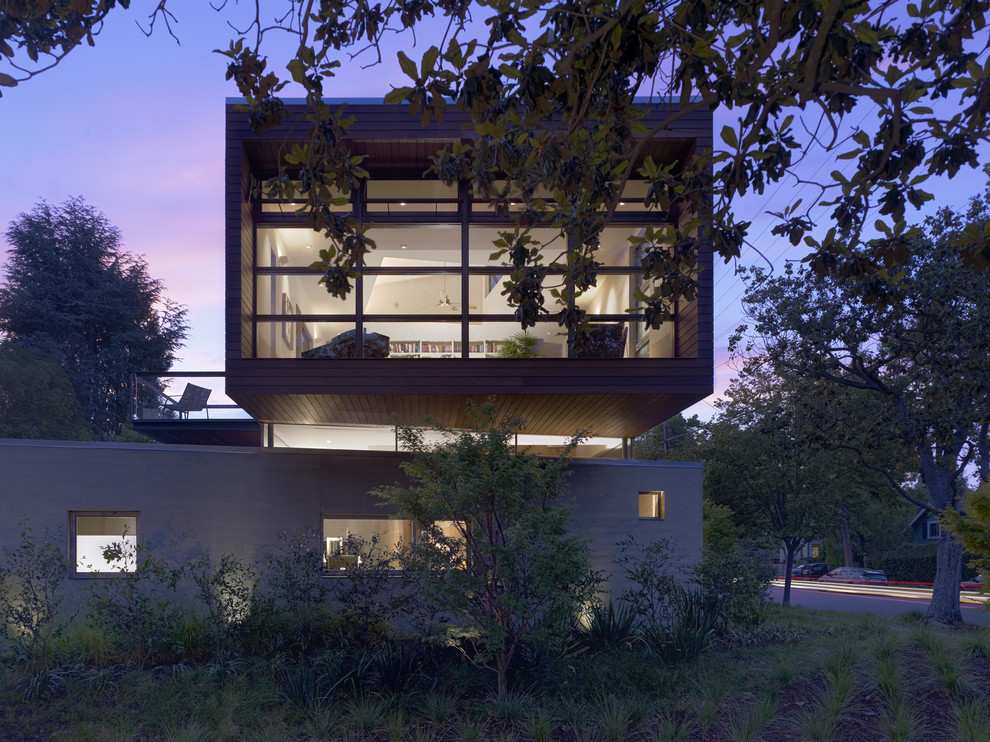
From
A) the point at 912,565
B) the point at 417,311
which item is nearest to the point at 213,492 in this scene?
the point at 417,311

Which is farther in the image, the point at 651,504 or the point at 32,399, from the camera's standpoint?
the point at 32,399

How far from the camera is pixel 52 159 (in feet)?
59.0

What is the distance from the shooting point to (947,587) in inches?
→ 714

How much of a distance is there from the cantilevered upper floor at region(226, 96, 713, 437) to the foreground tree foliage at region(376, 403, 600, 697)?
8.67 ft

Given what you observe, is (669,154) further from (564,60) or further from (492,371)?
(564,60)

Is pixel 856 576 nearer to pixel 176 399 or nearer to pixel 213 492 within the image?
pixel 176 399

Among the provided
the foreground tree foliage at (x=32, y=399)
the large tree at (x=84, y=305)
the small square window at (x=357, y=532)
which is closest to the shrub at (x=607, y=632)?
the small square window at (x=357, y=532)

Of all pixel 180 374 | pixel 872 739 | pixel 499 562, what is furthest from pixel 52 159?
pixel 872 739

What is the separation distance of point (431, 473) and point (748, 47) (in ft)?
19.0

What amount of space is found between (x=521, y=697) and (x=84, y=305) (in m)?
28.3

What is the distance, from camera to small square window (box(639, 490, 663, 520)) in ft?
44.4

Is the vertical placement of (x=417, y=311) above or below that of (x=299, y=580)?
above

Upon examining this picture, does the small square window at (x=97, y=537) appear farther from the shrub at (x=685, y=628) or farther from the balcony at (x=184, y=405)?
the shrub at (x=685, y=628)

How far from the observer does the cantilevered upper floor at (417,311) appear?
38.2 ft
